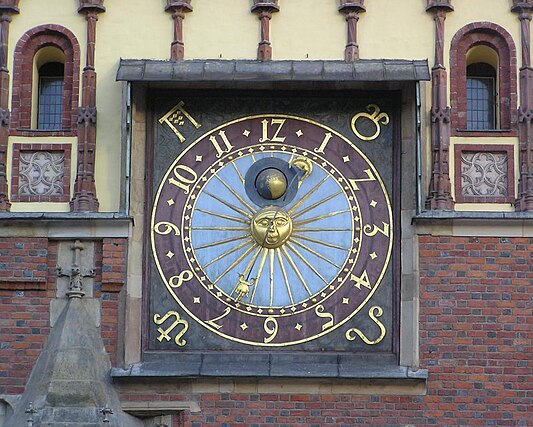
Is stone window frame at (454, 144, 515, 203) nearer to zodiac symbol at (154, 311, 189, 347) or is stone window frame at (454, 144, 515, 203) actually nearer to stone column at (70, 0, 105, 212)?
zodiac symbol at (154, 311, 189, 347)

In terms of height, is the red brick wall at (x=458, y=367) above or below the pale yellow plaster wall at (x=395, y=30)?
below

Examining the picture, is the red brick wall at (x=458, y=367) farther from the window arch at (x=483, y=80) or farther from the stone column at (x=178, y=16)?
the stone column at (x=178, y=16)

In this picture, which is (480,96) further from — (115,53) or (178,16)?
(115,53)

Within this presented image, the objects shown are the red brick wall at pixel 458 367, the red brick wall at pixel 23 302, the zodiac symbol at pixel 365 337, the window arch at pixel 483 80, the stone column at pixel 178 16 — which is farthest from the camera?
the stone column at pixel 178 16

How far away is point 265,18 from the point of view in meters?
18.0

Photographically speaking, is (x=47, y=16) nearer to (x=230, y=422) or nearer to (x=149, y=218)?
(x=149, y=218)

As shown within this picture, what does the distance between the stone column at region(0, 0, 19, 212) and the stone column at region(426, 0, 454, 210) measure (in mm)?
3813

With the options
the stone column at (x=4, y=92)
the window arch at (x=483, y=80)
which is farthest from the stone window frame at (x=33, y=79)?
the window arch at (x=483, y=80)

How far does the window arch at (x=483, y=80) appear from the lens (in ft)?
58.3

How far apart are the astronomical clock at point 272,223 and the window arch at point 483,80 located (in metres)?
0.66

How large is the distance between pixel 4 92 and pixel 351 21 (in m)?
3.25

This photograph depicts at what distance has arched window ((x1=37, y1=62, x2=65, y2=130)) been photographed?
1808 centimetres

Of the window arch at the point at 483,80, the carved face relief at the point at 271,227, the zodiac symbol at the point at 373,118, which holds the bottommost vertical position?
the carved face relief at the point at 271,227

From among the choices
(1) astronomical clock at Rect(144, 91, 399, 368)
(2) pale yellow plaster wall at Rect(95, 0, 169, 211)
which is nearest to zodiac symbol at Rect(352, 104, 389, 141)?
(1) astronomical clock at Rect(144, 91, 399, 368)
